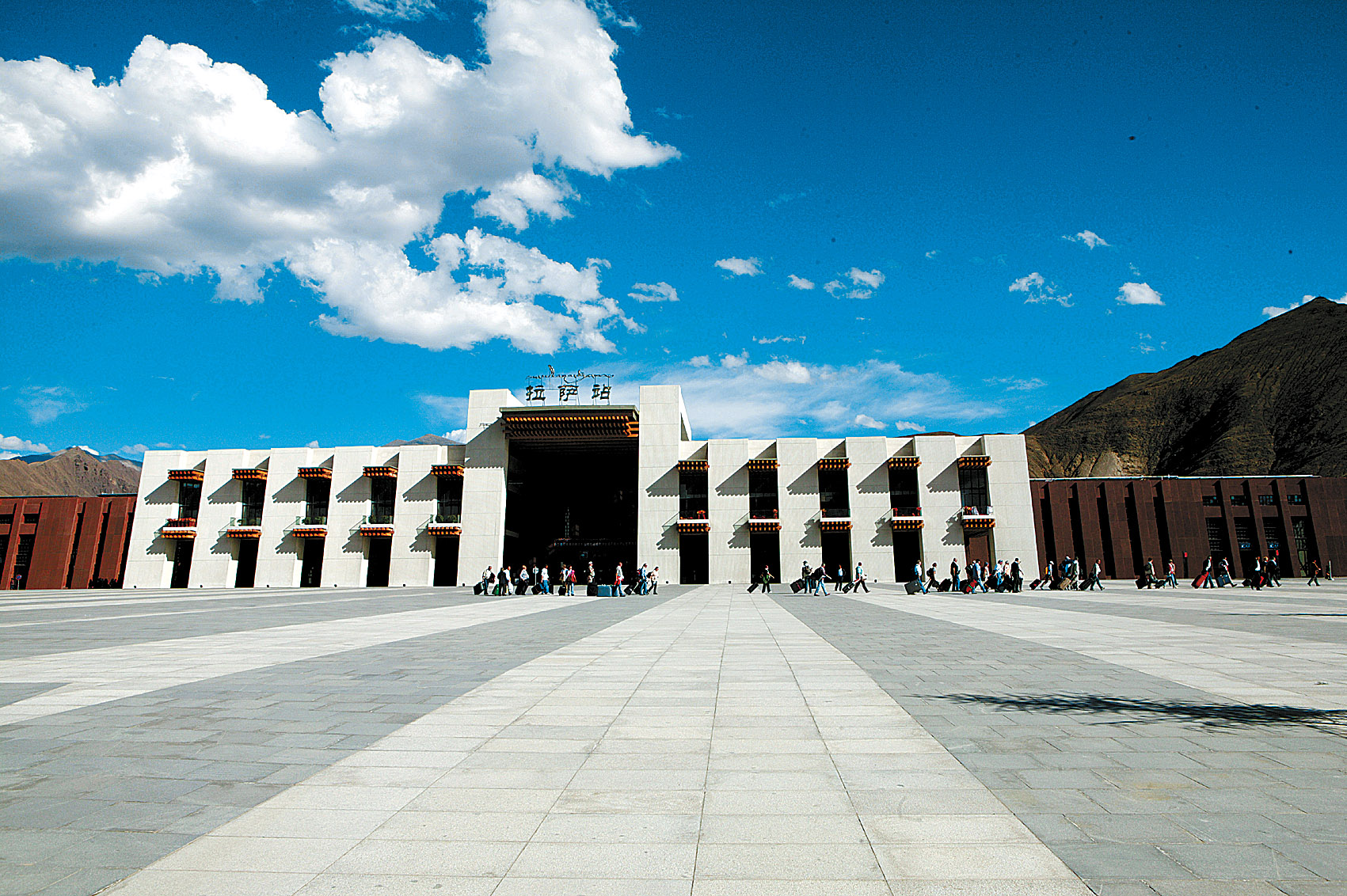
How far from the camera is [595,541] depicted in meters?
56.3

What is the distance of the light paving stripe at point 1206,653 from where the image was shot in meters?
7.29

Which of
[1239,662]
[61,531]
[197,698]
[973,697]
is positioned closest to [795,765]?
[973,697]

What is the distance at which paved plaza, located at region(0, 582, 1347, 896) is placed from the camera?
3207mm

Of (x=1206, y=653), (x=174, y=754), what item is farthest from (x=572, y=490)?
(x=174, y=754)

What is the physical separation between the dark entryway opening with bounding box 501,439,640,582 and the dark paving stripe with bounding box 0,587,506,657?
101ft

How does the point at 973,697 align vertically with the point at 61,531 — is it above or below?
below

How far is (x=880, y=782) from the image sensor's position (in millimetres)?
4480

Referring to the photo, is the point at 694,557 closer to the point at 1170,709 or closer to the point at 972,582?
the point at 972,582

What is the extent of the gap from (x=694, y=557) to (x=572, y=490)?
15.7 meters

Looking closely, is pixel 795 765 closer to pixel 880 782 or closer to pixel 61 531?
pixel 880 782

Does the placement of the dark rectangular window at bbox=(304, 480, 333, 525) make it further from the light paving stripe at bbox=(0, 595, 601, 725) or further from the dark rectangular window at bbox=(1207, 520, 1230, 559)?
the dark rectangular window at bbox=(1207, 520, 1230, 559)

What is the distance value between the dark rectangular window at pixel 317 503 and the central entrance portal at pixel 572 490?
1474cm

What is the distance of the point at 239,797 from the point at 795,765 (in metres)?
3.62

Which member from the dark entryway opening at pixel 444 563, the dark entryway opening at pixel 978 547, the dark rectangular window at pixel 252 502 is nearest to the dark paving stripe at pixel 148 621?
the dark entryway opening at pixel 444 563
